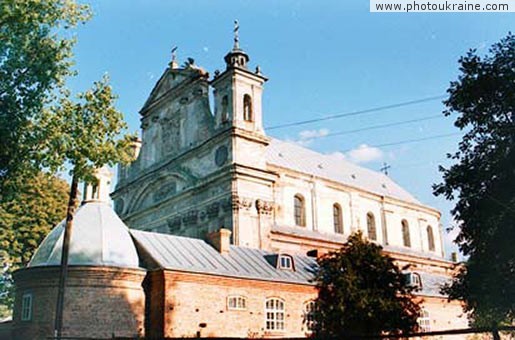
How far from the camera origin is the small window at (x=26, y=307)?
23047 millimetres

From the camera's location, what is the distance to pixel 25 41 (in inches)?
709

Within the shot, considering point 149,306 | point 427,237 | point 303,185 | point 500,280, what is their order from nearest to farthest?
point 500,280 < point 149,306 < point 303,185 < point 427,237

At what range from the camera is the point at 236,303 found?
2495 centimetres

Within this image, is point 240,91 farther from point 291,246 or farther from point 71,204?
point 71,204

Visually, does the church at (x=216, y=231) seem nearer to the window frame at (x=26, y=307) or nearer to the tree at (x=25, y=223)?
the window frame at (x=26, y=307)

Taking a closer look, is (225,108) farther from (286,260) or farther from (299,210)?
(286,260)

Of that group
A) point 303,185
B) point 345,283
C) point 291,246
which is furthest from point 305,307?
point 303,185

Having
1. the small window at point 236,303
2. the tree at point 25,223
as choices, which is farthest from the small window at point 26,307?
the tree at point 25,223

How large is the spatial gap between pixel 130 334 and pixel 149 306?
135 cm

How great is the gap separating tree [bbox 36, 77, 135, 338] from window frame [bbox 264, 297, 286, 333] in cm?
983

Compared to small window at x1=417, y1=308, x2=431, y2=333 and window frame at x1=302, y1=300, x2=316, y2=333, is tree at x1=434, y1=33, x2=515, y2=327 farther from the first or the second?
small window at x1=417, y1=308, x2=431, y2=333

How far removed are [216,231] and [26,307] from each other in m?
10.0

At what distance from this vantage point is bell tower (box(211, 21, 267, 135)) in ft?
121

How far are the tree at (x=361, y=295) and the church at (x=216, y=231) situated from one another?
3.20 meters
